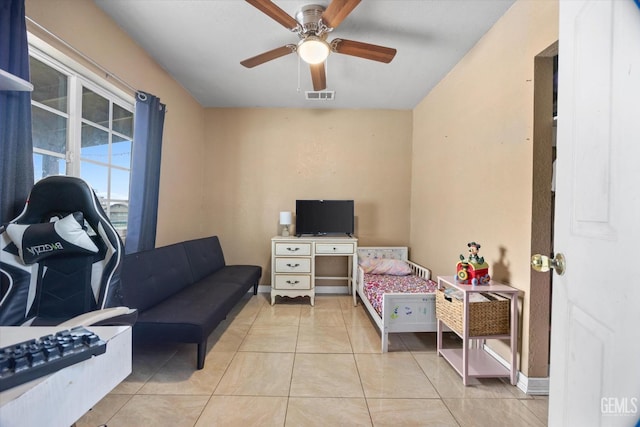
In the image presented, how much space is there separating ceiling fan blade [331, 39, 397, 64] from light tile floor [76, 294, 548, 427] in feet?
7.53

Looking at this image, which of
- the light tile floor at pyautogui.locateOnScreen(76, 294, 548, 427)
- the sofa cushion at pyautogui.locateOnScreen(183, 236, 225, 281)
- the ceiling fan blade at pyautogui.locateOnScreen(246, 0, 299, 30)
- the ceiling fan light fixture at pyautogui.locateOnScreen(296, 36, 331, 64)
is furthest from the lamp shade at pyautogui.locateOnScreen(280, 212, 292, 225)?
the ceiling fan blade at pyautogui.locateOnScreen(246, 0, 299, 30)

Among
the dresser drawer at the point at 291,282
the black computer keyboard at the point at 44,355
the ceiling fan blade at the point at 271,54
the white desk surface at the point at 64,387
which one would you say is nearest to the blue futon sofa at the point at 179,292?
the dresser drawer at the point at 291,282

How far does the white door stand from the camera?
0.55m

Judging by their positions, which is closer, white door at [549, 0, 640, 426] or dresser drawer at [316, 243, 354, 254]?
white door at [549, 0, 640, 426]

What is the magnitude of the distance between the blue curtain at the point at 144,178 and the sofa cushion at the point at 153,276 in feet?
0.56

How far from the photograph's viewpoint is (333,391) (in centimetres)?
163

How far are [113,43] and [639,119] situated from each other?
2886 mm

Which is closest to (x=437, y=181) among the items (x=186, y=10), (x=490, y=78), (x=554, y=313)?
(x=490, y=78)

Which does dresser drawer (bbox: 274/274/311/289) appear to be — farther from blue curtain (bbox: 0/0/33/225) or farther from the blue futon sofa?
blue curtain (bbox: 0/0/33/225)

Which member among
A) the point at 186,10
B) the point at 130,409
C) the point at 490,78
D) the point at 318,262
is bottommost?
the point at 130,409

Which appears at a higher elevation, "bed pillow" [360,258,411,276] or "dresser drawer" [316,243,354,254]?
"dresser drawer" [316,243,354,254]

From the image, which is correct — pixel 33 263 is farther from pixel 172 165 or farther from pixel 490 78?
pixel 490 78

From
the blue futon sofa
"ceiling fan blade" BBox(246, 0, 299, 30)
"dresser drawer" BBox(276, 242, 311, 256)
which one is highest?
"ceiling fan blade" BBox(246, 0, 299, 30)

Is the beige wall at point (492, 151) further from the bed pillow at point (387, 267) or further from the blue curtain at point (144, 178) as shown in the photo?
the blue curtain at point (144, 178)
